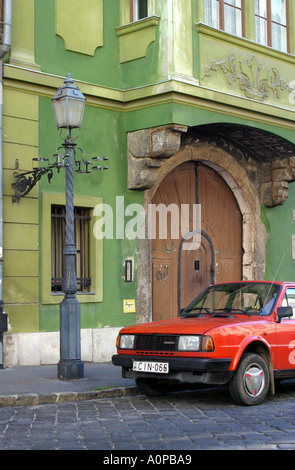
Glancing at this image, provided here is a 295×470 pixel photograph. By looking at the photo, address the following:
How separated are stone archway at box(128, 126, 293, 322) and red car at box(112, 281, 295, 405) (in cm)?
425

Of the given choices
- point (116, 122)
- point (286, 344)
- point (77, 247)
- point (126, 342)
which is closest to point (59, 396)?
point (126, 342)

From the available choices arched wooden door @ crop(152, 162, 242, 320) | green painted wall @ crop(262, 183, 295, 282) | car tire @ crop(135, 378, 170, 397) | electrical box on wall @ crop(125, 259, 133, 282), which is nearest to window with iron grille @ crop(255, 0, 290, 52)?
arched wooden door @ crop(152, 162, 242, 320)

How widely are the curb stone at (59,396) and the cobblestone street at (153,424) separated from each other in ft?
0.61

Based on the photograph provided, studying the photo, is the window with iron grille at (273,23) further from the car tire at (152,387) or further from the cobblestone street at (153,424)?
the cobblestone street at (153,424)

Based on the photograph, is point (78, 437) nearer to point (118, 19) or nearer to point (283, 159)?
point (118, 19)

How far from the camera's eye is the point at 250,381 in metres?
9.27

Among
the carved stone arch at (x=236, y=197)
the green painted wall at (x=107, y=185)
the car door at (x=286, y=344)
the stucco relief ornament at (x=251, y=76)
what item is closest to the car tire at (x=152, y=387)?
the car door at (x=286, y=344)

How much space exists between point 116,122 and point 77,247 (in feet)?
8.47

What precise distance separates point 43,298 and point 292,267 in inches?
292

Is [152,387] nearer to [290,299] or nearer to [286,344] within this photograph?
[286,344]

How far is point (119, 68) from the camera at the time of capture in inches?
584

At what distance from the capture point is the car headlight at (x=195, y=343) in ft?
29.6

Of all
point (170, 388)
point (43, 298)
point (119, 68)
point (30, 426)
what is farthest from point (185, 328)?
point (119, 68)

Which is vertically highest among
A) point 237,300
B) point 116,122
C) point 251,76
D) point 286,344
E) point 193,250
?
point 251,76
